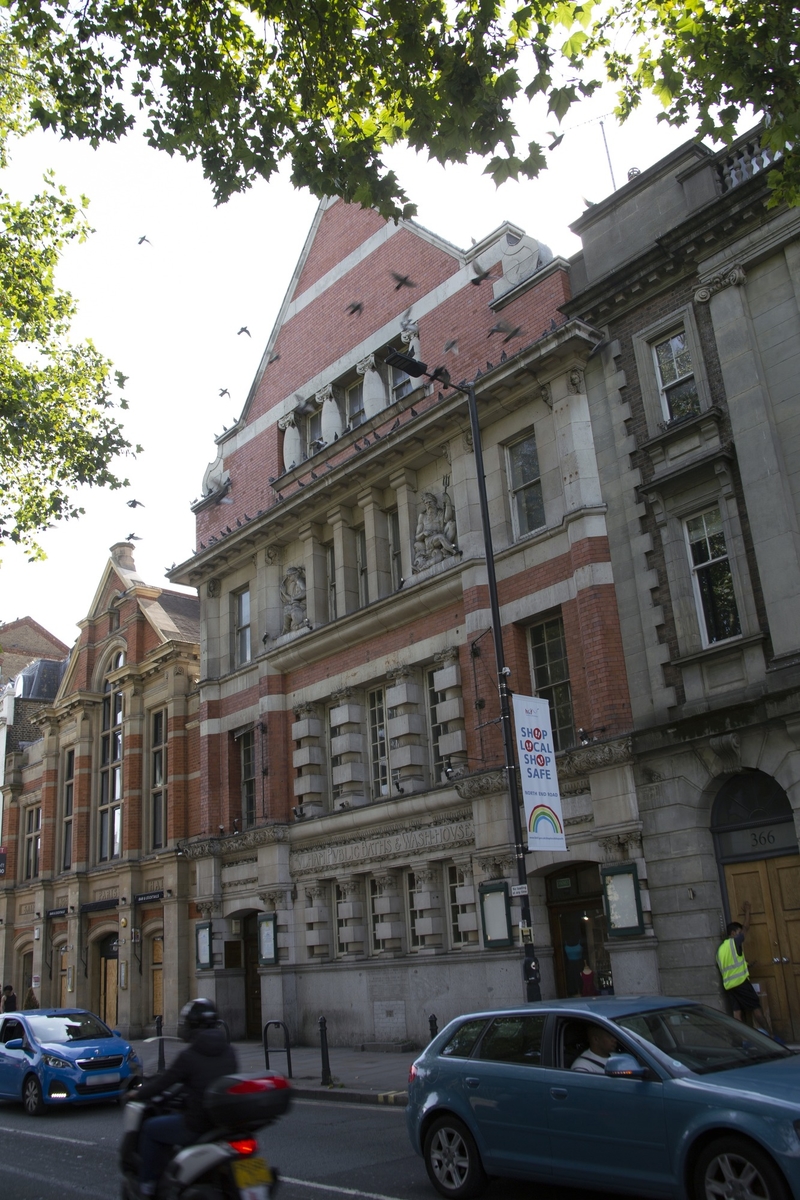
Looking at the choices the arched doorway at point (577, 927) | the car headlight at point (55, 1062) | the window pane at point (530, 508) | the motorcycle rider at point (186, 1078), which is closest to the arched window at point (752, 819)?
the arched doorway at point (577, 927)

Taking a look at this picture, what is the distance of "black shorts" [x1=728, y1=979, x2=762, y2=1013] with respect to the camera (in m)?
13.3

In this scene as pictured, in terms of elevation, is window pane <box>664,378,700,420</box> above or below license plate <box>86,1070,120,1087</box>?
above

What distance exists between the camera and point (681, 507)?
1702 centimetres

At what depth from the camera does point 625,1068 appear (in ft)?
23.9

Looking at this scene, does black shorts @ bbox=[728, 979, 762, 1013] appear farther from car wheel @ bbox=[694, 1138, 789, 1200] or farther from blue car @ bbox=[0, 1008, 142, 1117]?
blue car @ bbox=[0, 1008, 142, 1117]

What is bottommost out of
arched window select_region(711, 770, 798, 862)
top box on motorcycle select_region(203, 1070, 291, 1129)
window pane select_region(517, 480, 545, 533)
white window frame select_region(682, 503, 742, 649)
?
top box on motorcycle select_region(203, 1070, 291, 1129)

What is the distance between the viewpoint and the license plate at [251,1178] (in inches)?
240

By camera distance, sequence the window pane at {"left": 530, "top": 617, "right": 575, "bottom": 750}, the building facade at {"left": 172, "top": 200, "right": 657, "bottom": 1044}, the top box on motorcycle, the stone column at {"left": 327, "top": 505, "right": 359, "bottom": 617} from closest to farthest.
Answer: the top box on motorcycle < the building facade at {"left": 172, "top": 200, "right": 657, "bottom": 1044} < the window pane at {"left": 530, "top": 617, "right": 575, "bottom": 750} < the stone column at {"left": 327, "top": 505, "right": 359, "bottom": 617}

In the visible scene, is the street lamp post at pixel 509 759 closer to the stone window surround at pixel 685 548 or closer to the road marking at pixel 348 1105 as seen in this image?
the road marking at pixel 348 1105

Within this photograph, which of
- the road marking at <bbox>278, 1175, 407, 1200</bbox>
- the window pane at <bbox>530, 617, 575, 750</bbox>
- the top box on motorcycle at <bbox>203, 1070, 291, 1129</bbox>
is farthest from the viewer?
the window pane at <bbox>530, 617, 575, 750</bbox>

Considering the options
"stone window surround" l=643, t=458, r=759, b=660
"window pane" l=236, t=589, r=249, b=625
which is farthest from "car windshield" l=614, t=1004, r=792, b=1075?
"window pane" l=236, t=589, r=249, b=625

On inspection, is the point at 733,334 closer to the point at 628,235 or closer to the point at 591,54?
the point at 628,235

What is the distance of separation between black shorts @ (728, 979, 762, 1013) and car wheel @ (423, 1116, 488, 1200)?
616 centimetres

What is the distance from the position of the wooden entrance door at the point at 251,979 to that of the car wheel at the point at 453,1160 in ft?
57.3
